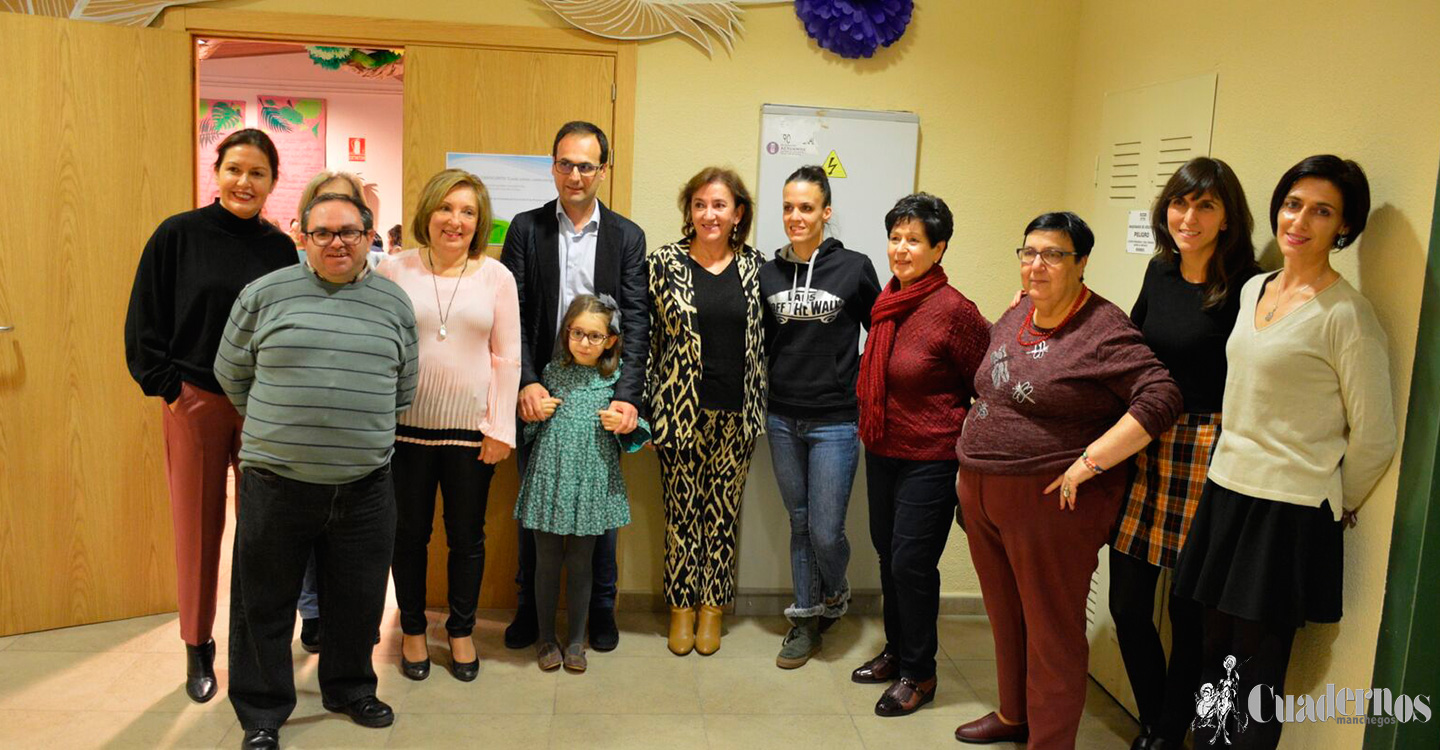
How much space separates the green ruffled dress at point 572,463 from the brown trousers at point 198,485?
0.84 metres

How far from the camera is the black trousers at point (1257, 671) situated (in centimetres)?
223

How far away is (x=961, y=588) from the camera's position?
392 centimetres

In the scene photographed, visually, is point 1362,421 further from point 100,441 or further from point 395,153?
point 395,153

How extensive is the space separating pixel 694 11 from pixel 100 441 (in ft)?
7.97

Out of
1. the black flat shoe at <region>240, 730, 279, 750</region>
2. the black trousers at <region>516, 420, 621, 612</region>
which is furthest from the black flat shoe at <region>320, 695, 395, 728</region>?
the black trousers at <region>516, 420, 621, 612</region>

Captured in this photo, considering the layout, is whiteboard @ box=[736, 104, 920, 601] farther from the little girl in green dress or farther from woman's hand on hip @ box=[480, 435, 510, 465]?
woman's hand on hip @ box=[480, 435, 510, 465]

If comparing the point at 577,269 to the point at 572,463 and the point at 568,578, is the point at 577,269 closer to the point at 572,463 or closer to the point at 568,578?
the point at 572,463

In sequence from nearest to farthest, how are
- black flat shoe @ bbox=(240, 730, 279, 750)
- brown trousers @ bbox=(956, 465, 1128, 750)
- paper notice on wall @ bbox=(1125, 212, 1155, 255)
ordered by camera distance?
brown trousers @ bbox=(956, 465, 1128, 750) < black flat shoe @ bbox=(240, 730, 279, 750) < paper notice on wall @ bbox=(1125, 212, 1155, 255)

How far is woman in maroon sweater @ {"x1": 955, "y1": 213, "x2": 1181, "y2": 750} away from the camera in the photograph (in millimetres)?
2383

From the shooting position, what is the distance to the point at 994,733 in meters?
2.86

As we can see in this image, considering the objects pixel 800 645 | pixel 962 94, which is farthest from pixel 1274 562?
pixel 962 94

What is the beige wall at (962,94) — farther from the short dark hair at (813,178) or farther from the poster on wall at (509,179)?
the short dark hair at (813,178)

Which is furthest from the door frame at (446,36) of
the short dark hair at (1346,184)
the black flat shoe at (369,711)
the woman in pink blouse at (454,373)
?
the short dark hair at (1346,184)

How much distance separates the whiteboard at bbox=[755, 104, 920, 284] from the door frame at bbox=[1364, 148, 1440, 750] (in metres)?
1.84
